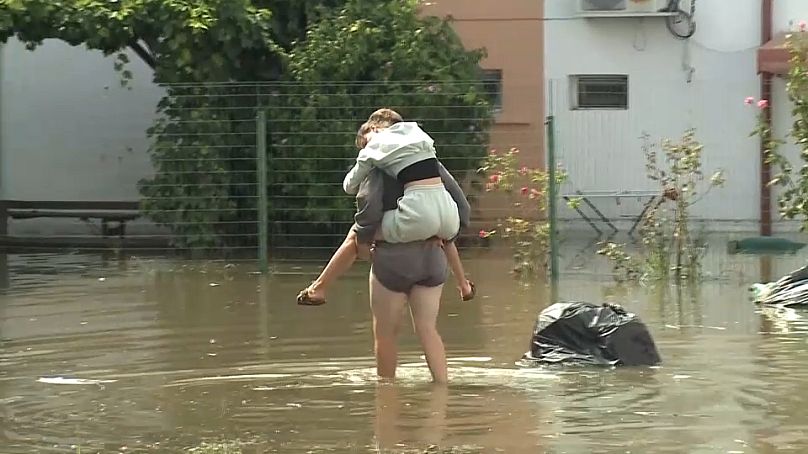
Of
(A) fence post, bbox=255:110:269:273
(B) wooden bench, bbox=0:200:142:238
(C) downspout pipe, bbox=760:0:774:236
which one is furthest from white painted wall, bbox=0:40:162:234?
(C) downspout pipe, bbox=760:0:774:236

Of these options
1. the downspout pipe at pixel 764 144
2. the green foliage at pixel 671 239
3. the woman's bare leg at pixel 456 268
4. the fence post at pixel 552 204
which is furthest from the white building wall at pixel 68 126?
the woman's bare leg at pixel 456 268

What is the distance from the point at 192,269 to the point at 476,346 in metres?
5.46

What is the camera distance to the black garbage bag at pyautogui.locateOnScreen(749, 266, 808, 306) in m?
10.2

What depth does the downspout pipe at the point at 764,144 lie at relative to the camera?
14.8 meters

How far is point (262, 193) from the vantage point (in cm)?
1320

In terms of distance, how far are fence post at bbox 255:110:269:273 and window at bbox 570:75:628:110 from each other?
17.7ft

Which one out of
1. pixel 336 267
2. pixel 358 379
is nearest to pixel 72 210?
pixel 358 379

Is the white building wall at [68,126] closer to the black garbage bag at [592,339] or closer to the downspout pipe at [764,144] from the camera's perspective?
the downspout pipe at [764,144]

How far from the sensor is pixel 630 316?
25.4 feet

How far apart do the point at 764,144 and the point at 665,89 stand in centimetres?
317

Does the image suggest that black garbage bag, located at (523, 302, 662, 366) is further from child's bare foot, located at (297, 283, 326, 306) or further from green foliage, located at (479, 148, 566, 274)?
green foliage, located at (479, 148, 566, 274)

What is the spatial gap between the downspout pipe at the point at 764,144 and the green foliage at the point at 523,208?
7.89 ft

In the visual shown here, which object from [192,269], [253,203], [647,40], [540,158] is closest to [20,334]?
[192,269]

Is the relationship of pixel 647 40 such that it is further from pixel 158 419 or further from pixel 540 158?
pixel 158 419
